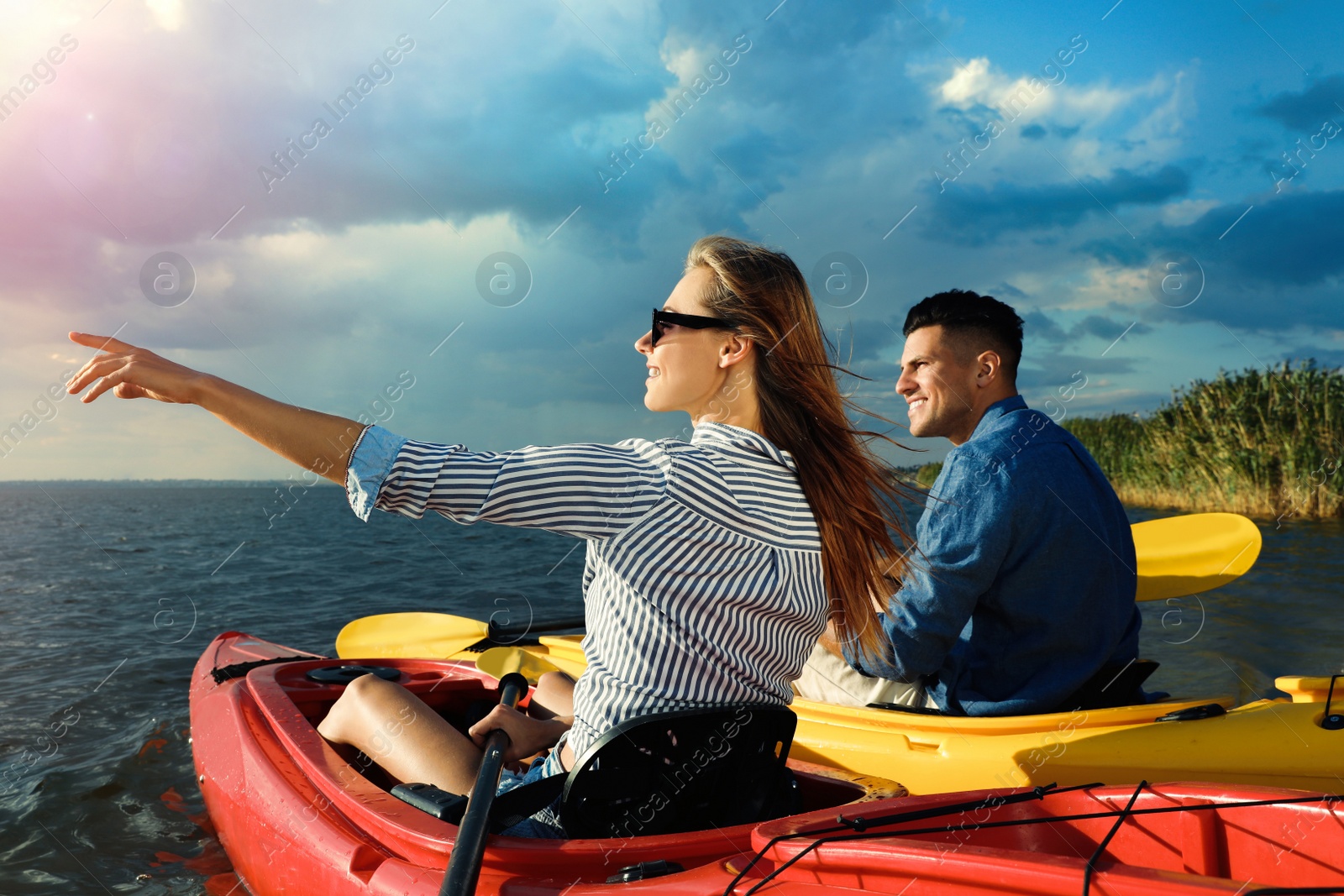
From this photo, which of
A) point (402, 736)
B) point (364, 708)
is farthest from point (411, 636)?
point (402, 736)

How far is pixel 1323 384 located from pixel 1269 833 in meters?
15.7

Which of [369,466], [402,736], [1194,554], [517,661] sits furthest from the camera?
[517,661]

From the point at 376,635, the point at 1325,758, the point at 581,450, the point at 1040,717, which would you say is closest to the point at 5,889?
the point at 376,635

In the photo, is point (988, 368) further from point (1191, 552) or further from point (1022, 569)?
point (1191, 552)

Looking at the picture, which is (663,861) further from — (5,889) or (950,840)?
(5,889)

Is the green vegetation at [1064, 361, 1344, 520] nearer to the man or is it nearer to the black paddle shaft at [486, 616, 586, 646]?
the black paddle shaft at [486, 616, 586, 646]

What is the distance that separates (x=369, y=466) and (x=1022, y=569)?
206 cm

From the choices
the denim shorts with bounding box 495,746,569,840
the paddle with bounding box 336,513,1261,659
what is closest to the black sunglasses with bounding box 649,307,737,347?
the denim shorts with bounding box 495,746,569,840

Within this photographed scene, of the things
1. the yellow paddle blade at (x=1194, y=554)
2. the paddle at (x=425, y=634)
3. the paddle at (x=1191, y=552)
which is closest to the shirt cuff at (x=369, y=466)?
the paddle at (x=1191, y=552)

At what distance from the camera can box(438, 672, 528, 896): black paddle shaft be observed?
Answer: 5.07ft

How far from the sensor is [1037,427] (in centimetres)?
276

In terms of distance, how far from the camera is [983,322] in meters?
3.13

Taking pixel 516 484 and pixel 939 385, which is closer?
pixel 516 484

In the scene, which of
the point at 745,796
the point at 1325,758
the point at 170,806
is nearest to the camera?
the point at 745,796
